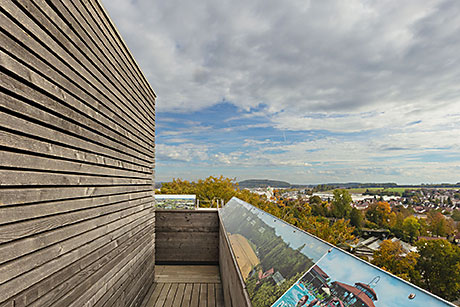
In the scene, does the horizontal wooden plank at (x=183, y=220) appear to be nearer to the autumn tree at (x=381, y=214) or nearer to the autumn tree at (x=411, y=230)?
the autumn tree at (x=381, y=214)

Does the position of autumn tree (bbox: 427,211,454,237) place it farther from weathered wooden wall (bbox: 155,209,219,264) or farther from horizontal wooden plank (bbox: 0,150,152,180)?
horizontal wooden plank (bbox: 0,150,152,180)

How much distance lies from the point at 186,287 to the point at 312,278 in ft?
11.7

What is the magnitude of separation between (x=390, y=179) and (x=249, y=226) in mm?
8454

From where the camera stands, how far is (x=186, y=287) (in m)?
4.04

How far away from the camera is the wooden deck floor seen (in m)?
3.54

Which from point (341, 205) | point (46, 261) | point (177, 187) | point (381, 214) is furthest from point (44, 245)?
point (177, 187)

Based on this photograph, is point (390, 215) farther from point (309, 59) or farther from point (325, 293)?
point (309, 59)

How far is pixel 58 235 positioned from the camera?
1531mm

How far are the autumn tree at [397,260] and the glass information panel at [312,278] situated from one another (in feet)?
8.89

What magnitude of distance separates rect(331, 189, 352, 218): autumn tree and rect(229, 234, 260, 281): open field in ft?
14.3

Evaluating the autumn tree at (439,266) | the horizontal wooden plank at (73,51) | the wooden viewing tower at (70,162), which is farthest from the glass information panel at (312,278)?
the autumn tree at (439,266)

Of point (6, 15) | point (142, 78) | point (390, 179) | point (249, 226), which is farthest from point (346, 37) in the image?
point (6, 15)

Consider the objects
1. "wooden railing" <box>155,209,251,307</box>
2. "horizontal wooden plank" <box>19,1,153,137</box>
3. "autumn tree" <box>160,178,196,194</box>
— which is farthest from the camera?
"autumn tree" <box>160,178,196,194</box>

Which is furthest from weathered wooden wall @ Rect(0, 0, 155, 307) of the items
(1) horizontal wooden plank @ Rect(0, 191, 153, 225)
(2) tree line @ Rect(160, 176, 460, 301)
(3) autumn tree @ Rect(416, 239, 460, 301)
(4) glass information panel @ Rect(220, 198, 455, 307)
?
(3) autumn tree @ Rect(416, 239, 460, 301)
